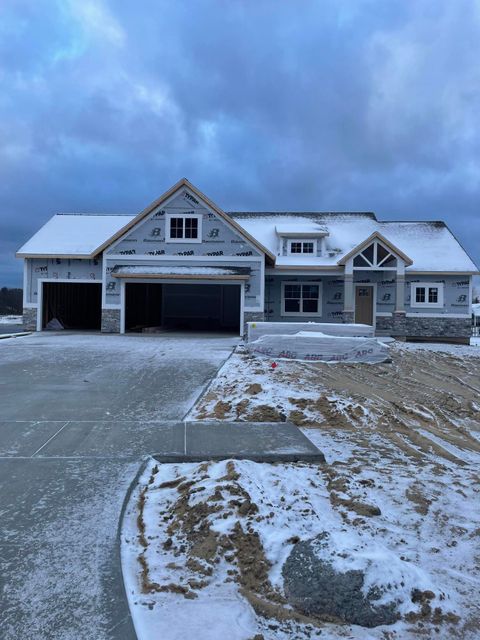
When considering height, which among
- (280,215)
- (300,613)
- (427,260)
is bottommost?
(300,613)

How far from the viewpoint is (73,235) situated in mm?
25203

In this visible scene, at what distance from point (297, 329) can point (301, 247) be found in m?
12.2

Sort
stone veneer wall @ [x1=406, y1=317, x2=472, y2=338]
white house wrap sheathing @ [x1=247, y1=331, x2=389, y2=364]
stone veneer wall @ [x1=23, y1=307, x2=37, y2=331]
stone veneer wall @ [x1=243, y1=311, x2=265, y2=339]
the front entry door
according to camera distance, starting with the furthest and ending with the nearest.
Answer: the front entry door
stone veneer wall @ [x1=406, y1=317, x2=472, y2=338]
stone veneer wall @ [x1=23, y1=307, x2=37, y2=331]
stone veneer wall @ [x1=243, y1=311, x2=265, y2=339]
white house wrap sheathing @ [x1=247, y1=331, x2=389, y2=364]

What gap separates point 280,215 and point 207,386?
23.0 m

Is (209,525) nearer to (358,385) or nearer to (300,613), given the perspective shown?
(300,613)

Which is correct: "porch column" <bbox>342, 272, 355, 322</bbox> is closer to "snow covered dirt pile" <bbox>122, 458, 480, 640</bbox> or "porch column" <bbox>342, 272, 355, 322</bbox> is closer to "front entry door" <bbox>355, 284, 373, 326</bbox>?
"front entry door" <bbox>355, 284, 373, 326</bbox>

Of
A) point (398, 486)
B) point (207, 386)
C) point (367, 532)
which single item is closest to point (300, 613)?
point (367, 532)

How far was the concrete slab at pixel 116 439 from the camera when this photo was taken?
223 inches

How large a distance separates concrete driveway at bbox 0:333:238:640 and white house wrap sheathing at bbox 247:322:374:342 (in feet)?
9.59

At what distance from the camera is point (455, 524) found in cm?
397

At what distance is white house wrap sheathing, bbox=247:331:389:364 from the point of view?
520 inches

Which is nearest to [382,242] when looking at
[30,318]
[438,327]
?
[438,327]

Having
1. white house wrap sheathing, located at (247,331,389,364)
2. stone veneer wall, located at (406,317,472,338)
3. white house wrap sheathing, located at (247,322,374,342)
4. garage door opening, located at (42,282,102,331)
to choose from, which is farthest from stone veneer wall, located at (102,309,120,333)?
stone veneer wall, located at (406,317,472,338)

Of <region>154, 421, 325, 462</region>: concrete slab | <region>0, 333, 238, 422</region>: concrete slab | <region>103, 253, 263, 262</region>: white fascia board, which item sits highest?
<region>103, 253, 263, 262</region>: white fascia board
